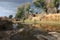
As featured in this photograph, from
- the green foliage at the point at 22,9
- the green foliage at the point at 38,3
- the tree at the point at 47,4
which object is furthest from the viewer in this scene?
the green foliage at the point at 22,9

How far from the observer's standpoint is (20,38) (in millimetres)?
9203

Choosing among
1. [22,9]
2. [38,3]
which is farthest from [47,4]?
[22,9]

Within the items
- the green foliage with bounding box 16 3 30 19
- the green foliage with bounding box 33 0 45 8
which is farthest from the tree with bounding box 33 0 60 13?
the green foliage with bounding box 16 3 30 19

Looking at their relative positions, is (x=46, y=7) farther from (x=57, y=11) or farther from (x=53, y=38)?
(x=53, y=38)

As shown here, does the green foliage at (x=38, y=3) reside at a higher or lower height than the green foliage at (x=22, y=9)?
higher

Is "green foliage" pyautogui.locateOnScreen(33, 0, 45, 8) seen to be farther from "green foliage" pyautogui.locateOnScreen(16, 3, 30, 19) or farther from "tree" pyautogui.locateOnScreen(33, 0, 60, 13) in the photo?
"green foliage" pyautogui.locateOnScreen(16, 3, 30, 19)

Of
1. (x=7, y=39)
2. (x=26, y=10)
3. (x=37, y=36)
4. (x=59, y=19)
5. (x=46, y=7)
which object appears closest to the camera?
(x=7, y=39)

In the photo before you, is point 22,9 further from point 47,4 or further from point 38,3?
point 47,4

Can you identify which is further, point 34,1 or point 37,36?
point 34,1

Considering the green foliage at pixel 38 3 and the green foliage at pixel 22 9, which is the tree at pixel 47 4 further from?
the green foliage at pixel 22 9

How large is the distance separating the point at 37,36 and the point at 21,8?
57.3 m

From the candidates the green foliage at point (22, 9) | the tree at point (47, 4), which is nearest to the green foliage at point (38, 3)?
the tree at point (47, 4)

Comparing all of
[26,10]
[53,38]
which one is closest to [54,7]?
[26,10]

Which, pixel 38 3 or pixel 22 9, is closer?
pixel 38 3
